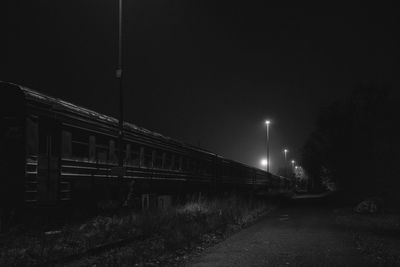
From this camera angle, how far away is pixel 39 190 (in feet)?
32.9

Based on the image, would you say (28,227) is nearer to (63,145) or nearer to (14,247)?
(14,247)

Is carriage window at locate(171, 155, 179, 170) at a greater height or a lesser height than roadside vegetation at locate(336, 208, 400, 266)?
greater

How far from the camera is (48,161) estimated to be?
1040cm

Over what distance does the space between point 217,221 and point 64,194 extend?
195 inches

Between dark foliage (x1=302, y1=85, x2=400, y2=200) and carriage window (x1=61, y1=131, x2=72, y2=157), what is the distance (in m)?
18.2

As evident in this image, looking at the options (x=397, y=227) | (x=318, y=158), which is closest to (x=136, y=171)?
(x=397, y=227)

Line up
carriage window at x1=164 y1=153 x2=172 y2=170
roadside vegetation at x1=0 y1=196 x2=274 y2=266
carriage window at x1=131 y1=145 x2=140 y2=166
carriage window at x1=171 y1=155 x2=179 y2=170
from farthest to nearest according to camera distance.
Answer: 1. carriage window at x1=171 y1=155 x2=179 y2=170
2. carriage window at x1=164 y1=153 x2=172 y2=170
3. carriage window at x1=131 y1=145 x2=140 y2=166
4. roadside vegetation at x1=0 y1=196 x2=274 y2=266

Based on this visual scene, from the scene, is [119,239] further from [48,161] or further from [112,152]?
[112,152]

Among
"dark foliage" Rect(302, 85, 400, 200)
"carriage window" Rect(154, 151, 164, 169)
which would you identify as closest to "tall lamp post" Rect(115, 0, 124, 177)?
"carriage window" Rect(154, 151, 164, 169)

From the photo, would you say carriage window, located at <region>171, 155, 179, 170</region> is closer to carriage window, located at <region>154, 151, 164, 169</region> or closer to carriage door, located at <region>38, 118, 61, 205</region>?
carriage window, located at <region>154, 151, 164, 169</region>

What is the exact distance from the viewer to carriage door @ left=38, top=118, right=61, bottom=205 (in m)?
10.2

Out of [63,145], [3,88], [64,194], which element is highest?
[3,88]

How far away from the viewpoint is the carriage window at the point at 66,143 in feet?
35.8

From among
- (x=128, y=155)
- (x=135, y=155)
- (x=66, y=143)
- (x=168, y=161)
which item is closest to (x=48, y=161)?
(x=66, y=143)
